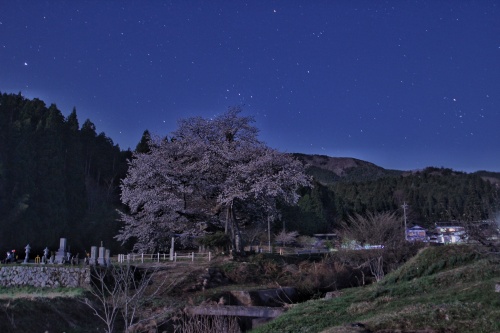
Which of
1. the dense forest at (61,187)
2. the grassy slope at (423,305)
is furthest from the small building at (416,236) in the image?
the grassy slope at (423,305)

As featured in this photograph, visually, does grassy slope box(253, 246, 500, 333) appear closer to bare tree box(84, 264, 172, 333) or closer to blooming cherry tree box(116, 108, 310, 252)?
bare tree box(84, 264, 172, 333)

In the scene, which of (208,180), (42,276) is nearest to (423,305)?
(42,276)

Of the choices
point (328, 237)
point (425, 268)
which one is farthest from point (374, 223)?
point (328, 237)

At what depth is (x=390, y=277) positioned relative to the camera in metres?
22.8

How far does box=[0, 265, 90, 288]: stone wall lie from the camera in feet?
93.6

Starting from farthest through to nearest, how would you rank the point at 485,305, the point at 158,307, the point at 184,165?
the point at 184,165, the point at 158,307, the point at 485,305

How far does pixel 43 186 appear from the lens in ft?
156

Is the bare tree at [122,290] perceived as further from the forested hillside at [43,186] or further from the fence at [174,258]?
the forested hillside at [43,186]

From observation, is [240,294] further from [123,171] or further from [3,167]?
[123,171]

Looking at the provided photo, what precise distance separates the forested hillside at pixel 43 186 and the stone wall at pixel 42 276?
15050 mm

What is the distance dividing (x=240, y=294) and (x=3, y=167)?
29.2 m

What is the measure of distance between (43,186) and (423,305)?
41.9 meters

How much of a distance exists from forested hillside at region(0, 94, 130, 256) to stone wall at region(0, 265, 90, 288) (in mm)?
15050

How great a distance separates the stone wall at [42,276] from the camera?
28536 millimetres
